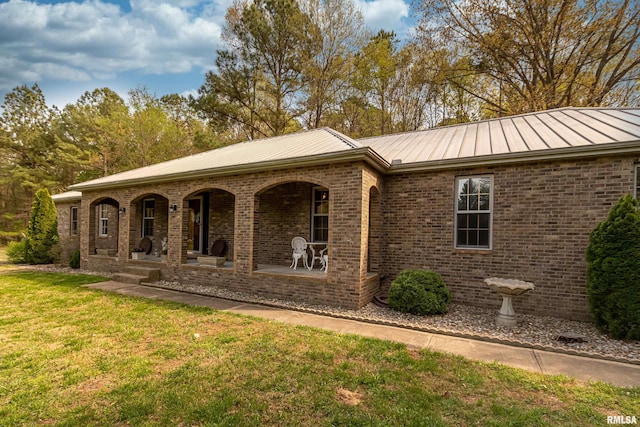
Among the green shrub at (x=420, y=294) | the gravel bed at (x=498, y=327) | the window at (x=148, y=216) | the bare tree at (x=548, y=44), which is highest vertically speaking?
the bare tree at (x=548, y=44)

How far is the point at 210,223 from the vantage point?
36.8ft

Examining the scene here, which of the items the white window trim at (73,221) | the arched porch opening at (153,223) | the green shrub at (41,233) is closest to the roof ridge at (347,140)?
the arched porch opening at (153,223)

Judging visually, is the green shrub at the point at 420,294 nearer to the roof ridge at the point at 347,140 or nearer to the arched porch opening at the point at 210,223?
the roof ridge at the point at 347,140

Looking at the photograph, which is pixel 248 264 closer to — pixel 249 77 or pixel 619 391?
pixel 619 391

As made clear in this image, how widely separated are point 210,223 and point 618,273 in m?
11.0

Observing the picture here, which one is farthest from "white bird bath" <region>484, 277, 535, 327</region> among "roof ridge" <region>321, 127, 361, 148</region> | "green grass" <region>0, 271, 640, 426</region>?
"roof ridge" <region>321, 127, 361, 148</region>

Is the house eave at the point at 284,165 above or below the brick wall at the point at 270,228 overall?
above

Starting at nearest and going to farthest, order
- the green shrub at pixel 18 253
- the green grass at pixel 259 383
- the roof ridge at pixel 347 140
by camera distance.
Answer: the green grass at pixel 259 383, the roof ridge at pixel 347 140, the green shrub at pixel 18 253

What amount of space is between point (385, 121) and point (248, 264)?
15.0 metres

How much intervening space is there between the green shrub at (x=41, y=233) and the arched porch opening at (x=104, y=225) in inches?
77.3

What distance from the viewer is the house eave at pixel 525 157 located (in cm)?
537

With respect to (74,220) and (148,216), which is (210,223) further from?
(74,220)

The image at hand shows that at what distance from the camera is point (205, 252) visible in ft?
38.4

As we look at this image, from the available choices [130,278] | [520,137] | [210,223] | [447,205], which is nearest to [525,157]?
[520,137]
